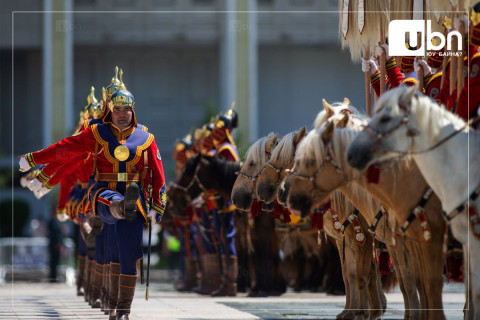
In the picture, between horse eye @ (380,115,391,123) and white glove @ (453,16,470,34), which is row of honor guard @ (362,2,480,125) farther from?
horse eye @ (380,115,391,123)

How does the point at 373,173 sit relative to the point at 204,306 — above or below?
above

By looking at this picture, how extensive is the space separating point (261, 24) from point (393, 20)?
18941 mm

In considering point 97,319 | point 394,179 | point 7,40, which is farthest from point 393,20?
point 7,40

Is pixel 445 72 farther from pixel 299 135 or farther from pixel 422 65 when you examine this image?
pixel 299 135

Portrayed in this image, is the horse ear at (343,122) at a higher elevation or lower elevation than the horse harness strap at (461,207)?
higher

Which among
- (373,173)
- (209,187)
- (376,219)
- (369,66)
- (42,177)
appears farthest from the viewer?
(209,187)

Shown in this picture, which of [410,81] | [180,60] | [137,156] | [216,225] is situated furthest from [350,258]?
[180,60]

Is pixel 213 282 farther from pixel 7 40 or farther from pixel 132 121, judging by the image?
pixel 7 40

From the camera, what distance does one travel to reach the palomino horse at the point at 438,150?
6520mm

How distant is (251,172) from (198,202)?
4745 mm

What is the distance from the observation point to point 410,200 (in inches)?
276

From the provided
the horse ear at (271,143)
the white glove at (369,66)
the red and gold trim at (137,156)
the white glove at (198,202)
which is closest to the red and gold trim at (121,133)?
the red and gold trim at (137,156)

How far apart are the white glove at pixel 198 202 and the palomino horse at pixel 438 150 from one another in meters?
7.75

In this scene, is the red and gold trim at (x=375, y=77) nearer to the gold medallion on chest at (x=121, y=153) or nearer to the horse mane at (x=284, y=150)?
the horse mane at (x=284, y=150)
